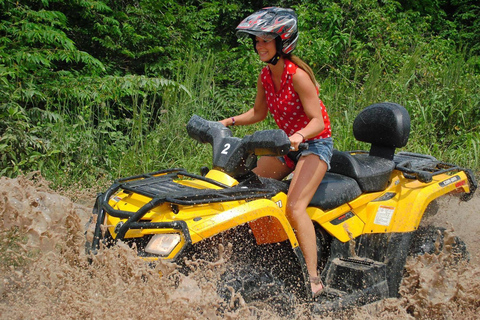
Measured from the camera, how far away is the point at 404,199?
3748 millimetres

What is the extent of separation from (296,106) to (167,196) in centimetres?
122

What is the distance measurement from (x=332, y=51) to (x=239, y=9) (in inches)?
115

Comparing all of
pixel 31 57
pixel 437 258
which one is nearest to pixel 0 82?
pixel 31 57

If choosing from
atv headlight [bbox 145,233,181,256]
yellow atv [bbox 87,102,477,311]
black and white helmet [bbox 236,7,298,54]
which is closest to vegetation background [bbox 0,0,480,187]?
yellow atv [bbox 87,102,477,311]

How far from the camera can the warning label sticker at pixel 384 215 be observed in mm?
3703

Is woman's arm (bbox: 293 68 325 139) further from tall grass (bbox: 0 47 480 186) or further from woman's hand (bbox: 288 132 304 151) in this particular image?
tall grass (bbox: 0 47 480 186)

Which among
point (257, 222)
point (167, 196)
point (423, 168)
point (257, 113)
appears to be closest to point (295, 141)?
point (257, 222)

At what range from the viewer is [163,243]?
2633mm

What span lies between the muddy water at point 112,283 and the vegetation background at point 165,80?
94.1 inches

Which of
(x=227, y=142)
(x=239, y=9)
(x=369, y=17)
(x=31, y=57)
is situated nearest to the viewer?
(x=227, y=142)

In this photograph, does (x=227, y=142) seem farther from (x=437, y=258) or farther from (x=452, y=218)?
(x=452, y=218)

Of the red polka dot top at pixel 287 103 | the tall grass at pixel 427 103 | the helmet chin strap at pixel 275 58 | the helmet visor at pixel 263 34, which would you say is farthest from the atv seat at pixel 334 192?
the tall grass at pixel 427 103

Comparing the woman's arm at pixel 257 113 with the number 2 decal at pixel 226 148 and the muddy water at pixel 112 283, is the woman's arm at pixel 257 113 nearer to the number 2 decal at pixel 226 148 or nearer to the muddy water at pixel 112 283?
the number 2 decal at pixel 226 148

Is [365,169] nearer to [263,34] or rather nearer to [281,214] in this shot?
[281,214]
